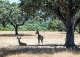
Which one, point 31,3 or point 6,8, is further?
point 6,8

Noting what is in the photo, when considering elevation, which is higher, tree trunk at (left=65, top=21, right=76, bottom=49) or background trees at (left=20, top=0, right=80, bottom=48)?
background trees at (left=20, top=0, right=80, bottom=48)

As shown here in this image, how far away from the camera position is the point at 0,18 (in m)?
58.5

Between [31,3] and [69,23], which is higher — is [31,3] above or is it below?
above

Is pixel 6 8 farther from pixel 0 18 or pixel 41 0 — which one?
pixel 41 0

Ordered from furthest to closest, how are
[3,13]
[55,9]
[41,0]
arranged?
1. [3,13]
2. [55,9]
3. [41,0]

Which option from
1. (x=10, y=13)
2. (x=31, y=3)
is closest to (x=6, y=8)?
(x=10, y=13)

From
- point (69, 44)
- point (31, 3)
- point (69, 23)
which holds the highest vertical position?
point (31, 3)

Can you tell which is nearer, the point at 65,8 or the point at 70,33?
the point at 65,8

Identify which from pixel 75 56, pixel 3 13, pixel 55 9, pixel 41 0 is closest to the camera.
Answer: pixel 75 56

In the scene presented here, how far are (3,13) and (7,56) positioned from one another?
44281mm

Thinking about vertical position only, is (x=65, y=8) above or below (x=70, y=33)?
above

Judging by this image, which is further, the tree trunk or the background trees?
the tree trunk

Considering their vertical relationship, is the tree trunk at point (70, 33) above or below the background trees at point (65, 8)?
below

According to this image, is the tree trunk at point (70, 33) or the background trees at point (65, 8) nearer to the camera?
the background trees at point (65, 8)
